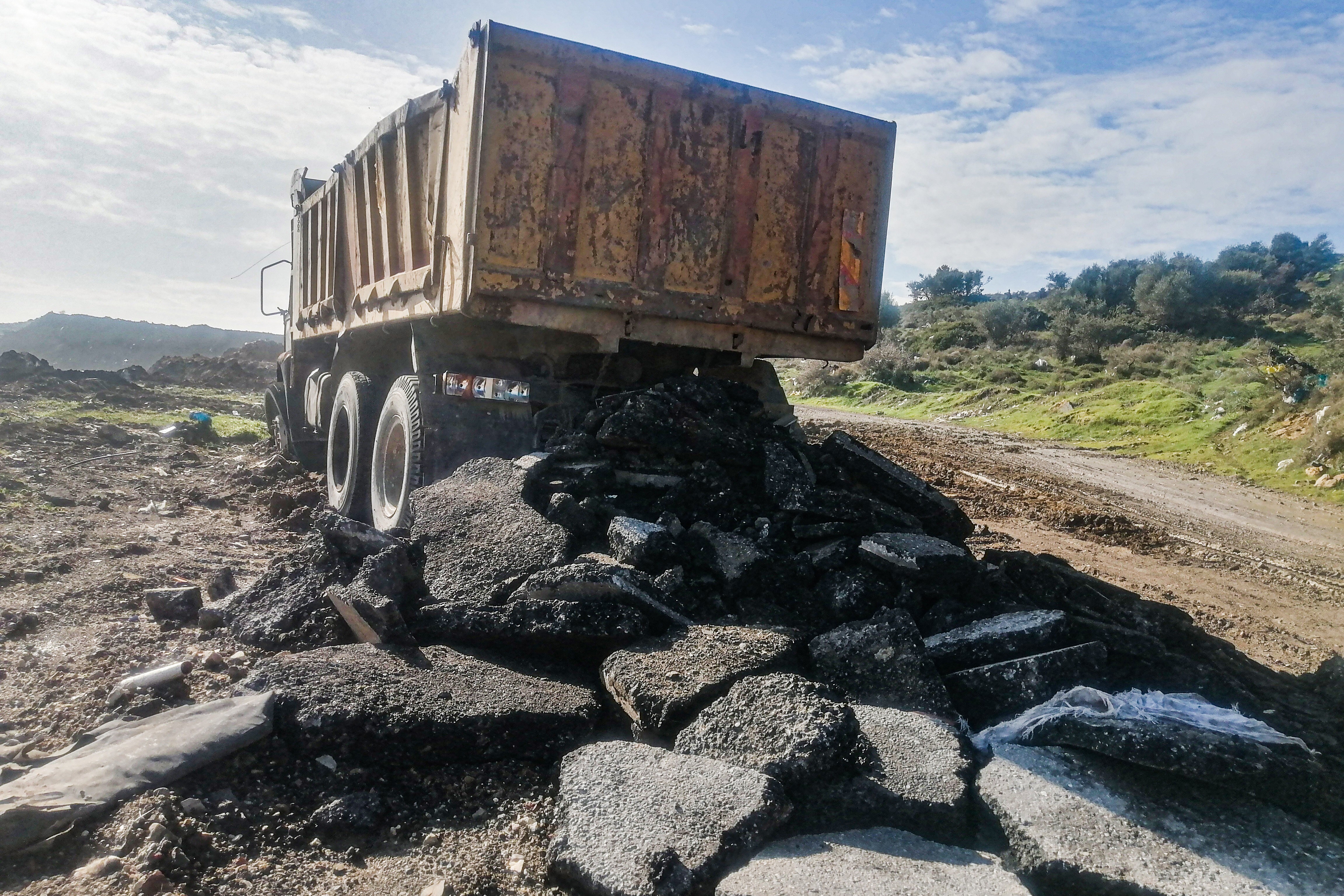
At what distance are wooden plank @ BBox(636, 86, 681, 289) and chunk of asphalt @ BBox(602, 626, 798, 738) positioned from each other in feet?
7.55

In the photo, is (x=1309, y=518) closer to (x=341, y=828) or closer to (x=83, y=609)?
(x=341, y=828)

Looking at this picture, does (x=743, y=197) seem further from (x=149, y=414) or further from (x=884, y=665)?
(x=149, y=414)

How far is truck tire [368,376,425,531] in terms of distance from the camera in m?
4.92

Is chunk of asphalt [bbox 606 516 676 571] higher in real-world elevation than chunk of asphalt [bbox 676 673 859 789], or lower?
higher

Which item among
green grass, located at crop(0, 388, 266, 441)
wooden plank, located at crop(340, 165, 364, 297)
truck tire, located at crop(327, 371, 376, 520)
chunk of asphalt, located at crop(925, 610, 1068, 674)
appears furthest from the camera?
green grass, located at crop(0, 388, 266, 441)

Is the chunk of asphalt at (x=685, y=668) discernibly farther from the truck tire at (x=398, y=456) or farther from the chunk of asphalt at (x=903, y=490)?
the truck tire at (x=398, y=456)

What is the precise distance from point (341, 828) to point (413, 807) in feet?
0.68

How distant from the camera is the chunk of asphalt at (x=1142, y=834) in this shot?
201 cm

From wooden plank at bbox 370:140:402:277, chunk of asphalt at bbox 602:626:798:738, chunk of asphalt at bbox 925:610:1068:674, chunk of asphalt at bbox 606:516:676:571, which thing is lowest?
chunk of asphalt at bbox 602:626:798:738

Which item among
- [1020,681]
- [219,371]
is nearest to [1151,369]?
[1020,681]

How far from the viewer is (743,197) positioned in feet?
16.1

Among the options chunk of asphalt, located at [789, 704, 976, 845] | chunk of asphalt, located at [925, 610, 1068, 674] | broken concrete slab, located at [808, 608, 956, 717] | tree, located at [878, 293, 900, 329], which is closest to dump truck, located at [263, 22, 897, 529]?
broken concrete slab, located at [808, 608, 956, 717]

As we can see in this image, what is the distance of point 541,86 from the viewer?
432 centimetres

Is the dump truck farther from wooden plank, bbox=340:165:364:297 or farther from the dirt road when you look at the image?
the dirt road
